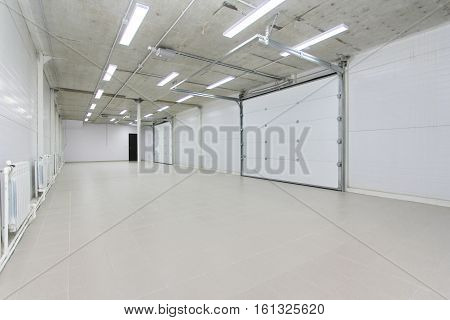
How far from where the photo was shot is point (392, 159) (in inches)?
189

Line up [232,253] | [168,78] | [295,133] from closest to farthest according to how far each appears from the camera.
Result: 1. [232,253]
2. [295,133]
3. [168,78]

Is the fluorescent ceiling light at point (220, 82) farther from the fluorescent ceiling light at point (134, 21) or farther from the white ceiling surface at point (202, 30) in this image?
the fluorescent ceiling light at point (134, 21)

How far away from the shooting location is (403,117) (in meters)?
4.61

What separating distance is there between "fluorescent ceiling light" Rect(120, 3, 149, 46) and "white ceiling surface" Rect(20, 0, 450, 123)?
16 cm

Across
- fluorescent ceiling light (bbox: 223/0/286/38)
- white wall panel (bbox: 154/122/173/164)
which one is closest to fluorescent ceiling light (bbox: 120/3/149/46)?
fluorescent ceiling light (bbox: 223/0/286/38)

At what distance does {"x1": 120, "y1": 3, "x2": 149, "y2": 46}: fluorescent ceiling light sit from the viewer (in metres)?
3.45

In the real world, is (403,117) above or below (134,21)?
below

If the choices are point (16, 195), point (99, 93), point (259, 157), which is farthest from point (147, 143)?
point (16, 195)

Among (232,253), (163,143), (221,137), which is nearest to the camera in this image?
(232,253)

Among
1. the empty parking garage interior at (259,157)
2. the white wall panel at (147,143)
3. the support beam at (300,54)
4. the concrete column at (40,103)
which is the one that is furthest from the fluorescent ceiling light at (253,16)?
the white wall panel at (147,143)

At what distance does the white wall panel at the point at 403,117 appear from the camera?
415 cm

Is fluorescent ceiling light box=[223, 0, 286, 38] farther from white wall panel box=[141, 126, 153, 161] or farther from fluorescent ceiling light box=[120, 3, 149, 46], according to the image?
white wall panel box=[141, 126, 153, 161]

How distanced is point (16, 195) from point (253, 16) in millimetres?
3877

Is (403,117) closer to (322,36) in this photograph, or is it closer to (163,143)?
(322,36)
